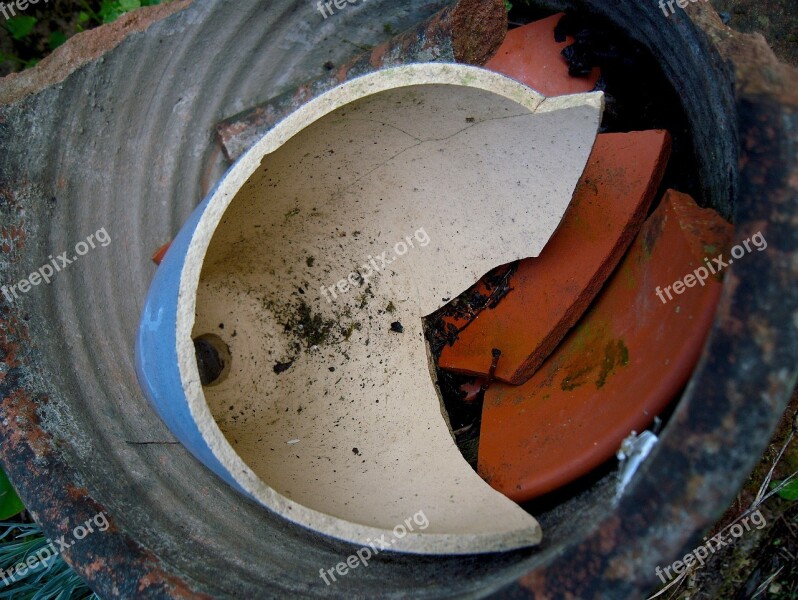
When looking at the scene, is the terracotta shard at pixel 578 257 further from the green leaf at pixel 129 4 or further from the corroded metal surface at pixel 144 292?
the green leaf at pixel 129 4

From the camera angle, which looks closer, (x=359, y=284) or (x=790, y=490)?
(x=790, y=490)

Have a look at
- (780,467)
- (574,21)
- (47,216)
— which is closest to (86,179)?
(47,216)

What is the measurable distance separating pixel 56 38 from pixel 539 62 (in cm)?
213

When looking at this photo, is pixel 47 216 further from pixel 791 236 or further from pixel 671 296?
pixel 791 236

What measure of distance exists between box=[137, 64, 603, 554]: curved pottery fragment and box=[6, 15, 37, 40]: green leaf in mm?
1537

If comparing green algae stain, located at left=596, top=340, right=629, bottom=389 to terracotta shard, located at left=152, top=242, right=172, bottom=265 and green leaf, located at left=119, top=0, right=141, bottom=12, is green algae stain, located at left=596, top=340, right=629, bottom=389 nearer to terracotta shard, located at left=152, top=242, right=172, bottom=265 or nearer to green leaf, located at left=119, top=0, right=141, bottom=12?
terracotta shard, located at left=152, top=242, right=172, bottom=265

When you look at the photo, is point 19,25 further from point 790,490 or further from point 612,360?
point 790,490

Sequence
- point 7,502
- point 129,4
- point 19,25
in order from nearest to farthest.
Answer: point 7,502 < point 129,4 < point 19,25

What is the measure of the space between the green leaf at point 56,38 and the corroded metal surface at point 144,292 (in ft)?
3.79

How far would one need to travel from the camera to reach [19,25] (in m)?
2.71

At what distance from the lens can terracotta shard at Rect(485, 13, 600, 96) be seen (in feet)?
6.56

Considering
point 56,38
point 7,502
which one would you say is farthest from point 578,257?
point 56,38

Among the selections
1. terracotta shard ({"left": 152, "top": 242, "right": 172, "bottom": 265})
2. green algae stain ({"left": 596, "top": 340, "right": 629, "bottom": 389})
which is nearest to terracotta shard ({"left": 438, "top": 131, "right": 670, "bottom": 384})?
green algae stain ({"left": 596, "top": 340, "right": 629, "bottom": 389})

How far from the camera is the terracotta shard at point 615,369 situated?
137 centimetres
